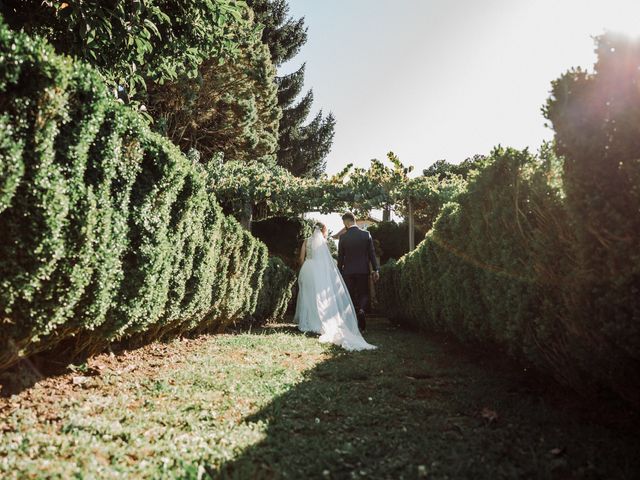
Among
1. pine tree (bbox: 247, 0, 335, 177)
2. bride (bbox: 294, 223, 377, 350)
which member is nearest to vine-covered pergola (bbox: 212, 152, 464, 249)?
bride (bbox: 294, 223, 377, 350)

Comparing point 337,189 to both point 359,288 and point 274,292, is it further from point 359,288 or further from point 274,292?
point 359,288

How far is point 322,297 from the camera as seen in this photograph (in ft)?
32.9

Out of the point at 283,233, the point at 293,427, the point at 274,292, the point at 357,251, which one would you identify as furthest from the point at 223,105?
the point at 293,427

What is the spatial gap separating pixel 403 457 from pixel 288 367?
114 inches

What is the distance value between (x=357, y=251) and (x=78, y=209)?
7761mm

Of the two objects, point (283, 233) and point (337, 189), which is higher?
point (337, 189)

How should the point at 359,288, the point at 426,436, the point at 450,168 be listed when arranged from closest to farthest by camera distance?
the point at 426,436
the point at 359,288
the point at 450,168

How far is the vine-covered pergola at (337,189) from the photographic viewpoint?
1622 cm

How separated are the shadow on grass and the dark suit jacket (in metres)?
5.79

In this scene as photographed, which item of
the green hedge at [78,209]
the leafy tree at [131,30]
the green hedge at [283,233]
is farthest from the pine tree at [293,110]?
the green hedge at [78,209]

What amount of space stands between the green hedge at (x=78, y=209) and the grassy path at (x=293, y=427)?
0.68m

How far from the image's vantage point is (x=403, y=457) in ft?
8.46

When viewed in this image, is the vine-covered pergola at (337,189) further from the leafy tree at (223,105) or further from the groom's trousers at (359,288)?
the groom's trousers at (359,288)

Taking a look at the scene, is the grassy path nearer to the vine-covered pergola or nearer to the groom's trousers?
the groom's trousers
